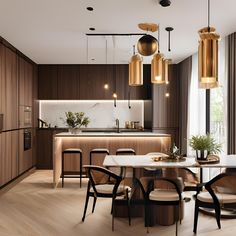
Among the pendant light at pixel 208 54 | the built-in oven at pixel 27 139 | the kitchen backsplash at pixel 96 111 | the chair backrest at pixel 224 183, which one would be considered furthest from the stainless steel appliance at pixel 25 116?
the pendant light at pixel 208 54

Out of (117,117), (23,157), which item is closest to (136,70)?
(23,157)

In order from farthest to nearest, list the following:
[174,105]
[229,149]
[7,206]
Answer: [174,105]
[229,149]
[7,206]

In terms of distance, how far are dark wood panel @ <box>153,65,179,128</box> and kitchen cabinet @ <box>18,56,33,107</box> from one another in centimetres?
326

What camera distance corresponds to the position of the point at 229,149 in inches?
197

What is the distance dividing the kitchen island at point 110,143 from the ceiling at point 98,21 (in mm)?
1891

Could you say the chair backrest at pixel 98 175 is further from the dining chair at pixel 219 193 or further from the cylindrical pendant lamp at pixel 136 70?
the cylindrical pendant lamp at pixel 136 70

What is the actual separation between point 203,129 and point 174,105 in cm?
143

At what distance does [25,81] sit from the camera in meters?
6.94

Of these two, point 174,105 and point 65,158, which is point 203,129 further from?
point 65,158

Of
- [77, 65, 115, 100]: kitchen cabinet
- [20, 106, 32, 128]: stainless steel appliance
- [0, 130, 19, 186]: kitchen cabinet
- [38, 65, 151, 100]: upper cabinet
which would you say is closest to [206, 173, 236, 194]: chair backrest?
[0, 130, 19, 186]: kitchen cabinet

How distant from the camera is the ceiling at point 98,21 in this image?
3785 millimetres

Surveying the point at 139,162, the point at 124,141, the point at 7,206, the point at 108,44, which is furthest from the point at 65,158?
the point at 139,162

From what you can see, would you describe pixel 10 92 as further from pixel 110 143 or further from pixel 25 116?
pixel 110 143

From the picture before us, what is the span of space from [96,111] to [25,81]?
2312 millimetres
